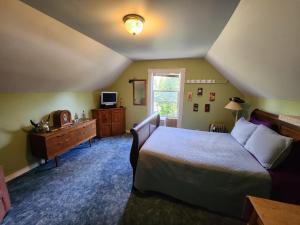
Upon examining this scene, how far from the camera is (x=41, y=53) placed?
202 centimetres

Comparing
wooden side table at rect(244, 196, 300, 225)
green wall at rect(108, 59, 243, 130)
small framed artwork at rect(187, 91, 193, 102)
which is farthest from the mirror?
wooden side table at rect(244, 196, 300, 225)

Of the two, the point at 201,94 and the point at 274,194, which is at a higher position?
the point at 201,94

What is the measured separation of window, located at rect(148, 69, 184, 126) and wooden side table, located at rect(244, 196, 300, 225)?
3.24 meters

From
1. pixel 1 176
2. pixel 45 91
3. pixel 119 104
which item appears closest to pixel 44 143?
pixel 1 176

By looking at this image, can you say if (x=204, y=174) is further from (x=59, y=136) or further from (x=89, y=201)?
(x=59, y=136)

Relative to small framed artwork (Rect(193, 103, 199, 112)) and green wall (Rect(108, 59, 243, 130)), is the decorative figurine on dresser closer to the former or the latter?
green wall (Rect(108, 59, 243, 130))

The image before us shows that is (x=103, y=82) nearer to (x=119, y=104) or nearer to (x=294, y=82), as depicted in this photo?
(x=119, y=104)

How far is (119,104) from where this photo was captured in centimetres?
473

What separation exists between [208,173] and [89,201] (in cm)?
156

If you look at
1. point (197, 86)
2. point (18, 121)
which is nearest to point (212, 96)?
point (197, 86)

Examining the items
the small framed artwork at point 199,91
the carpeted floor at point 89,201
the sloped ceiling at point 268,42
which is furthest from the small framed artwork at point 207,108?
the carpeted floor at point 89,201

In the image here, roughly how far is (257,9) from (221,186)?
1.80 meters

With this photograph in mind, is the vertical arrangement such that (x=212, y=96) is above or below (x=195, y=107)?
above

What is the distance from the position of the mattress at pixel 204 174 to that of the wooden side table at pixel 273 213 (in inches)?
21.3
